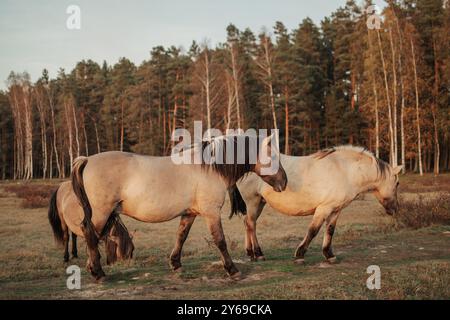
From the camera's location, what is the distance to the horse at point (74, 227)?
750 cm

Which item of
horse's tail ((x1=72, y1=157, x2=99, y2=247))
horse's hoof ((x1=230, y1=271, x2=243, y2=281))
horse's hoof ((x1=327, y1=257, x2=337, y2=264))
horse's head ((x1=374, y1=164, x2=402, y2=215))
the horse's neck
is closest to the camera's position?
horse's tail ((x1=72, y1=157, x2=99, y2=247))

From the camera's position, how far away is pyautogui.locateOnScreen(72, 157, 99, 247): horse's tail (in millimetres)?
5688

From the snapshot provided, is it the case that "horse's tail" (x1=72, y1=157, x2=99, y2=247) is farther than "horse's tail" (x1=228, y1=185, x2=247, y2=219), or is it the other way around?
"horse's tail" (x1=228, y1=185, x2=247, y2=219)

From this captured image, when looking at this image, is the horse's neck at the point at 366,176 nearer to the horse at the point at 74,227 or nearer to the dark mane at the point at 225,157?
the dark mane at the point at 225,157

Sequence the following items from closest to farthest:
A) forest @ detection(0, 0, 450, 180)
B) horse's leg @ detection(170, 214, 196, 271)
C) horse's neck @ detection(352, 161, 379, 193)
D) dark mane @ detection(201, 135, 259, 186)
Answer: dark mane @ detection(201, 135, 259, 186), horse's leg @ detection(170, 214, 196, 271), horse's neck @ detection(352, 161, 379, 193), forest @ detection(0, 0, 450, 180)

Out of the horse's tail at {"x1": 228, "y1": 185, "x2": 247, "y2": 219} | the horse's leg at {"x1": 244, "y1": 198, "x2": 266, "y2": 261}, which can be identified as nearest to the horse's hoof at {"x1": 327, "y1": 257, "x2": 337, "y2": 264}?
the horse's leg at {"x1": 244, "y1": 198, "x2": 266, "y2": 261}

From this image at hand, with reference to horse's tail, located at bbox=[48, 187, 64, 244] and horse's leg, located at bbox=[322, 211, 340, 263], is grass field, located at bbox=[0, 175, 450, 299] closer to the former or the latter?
horse's leg, located at bbox=[322, 211, 340, 263]

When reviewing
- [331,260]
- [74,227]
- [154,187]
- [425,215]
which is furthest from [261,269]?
[425,215]

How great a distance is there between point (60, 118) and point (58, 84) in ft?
51.1

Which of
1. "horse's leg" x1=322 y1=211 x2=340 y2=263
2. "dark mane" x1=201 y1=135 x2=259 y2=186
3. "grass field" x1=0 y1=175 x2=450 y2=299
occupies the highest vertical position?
"dark mane" x1=201 y1=135 x2=259 y2=186

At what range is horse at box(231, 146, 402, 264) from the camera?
700 cm

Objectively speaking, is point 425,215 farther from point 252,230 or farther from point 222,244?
point 222,244

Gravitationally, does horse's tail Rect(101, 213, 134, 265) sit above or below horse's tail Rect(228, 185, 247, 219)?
below

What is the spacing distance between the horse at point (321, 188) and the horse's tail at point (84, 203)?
2590 mm
